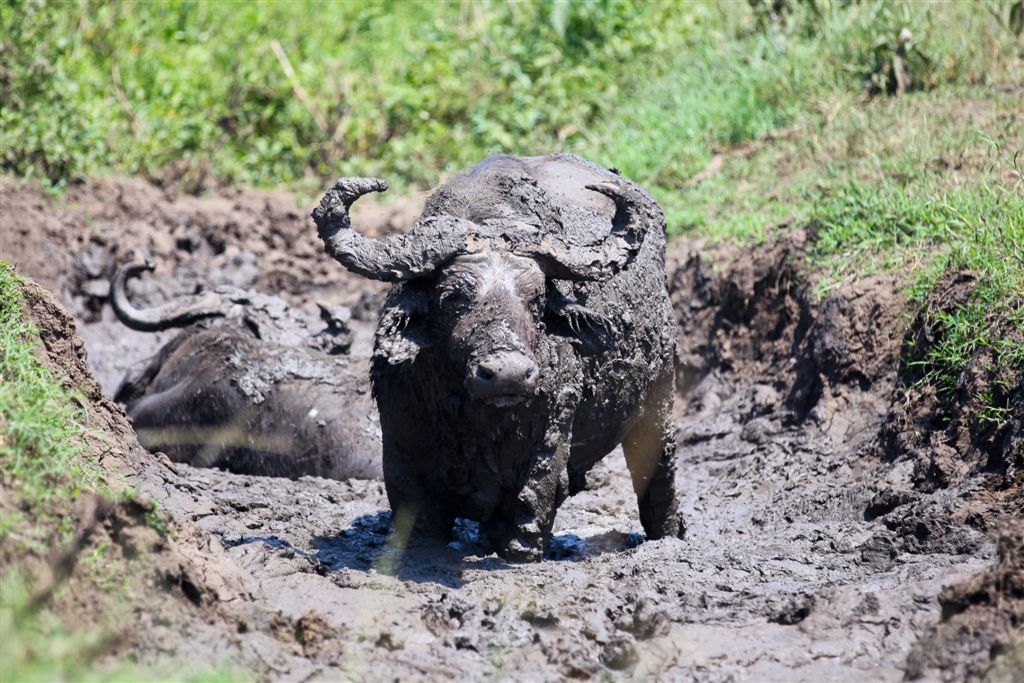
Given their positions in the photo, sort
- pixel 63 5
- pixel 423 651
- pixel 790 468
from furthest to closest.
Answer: pixel 63 5 → pixel 790 468 → pixel 423 651

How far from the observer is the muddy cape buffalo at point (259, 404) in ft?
27.7

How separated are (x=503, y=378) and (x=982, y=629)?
2069 millimetres

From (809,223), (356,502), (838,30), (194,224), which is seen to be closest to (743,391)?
(809,223)

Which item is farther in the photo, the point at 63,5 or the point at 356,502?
the point at 63,5

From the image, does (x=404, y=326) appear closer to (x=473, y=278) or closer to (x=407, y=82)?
(x=473, y=278)

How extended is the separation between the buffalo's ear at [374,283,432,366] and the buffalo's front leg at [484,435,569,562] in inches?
33.3

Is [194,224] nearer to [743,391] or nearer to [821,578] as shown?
[743,391]

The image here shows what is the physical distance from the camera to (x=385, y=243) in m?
6.07

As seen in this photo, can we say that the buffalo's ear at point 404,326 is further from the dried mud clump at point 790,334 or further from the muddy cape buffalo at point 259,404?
the dried mud clump at point 790,334

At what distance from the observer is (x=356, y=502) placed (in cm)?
761

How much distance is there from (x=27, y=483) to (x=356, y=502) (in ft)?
10.0

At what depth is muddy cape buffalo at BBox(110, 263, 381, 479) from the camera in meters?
8.45

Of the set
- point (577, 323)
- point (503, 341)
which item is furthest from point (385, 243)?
point (577, 323)

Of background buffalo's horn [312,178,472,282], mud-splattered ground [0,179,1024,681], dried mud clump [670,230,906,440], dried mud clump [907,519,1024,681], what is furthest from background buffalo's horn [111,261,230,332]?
dried mud clump [907,519,1024,681]
